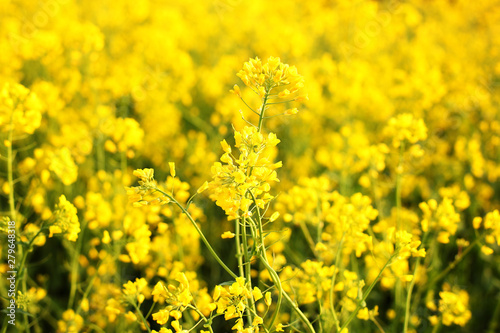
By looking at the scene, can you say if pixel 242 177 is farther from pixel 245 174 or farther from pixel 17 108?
pixel 17 108

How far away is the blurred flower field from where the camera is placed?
1.57m

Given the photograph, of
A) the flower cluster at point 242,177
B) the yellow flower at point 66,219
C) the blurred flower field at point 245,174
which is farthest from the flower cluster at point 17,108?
the flower cluster at point 242,177

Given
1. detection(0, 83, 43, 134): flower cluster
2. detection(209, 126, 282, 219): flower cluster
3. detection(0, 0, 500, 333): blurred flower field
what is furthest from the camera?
detection(0, 83, 43, 134): flower cluster

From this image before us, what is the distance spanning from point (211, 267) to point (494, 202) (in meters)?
2.55

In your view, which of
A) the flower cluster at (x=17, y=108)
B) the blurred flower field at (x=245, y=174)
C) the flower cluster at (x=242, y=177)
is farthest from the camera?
the flower cluster at (x=17, y=108)

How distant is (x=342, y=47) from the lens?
18.5 feet

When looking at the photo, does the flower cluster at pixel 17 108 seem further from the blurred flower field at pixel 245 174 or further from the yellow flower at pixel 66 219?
the yellow flower at pixel 66 219

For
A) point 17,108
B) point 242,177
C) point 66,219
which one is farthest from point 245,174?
point 17,108

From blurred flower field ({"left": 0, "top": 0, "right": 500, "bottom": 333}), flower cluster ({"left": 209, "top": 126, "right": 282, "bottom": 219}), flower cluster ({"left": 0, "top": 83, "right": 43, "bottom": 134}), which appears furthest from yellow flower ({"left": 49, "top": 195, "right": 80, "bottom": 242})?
flower cluster ({"left": 209, "top": 126, "right": 282, "bottom": 219})

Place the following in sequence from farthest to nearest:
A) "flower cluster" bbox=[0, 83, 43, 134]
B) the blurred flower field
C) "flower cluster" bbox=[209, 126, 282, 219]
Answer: "flower cluster" bbox=[0, 83, 43, 134] → the blurred flower field → "flower cluster" bbox=[209, 126, 282, 219]

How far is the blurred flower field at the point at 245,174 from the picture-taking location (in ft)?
5.15

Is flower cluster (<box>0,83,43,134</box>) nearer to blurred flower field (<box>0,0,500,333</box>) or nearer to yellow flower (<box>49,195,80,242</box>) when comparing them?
blurred flower field (<box>0,0,500,333</box>)

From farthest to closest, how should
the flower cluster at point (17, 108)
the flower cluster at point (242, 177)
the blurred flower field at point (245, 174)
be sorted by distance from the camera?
the flower cluster at point (17, 108), the blurred flower field at point (245, 174), the flower cluster at point (242, 177)

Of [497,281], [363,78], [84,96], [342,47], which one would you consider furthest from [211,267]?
[342,47]
